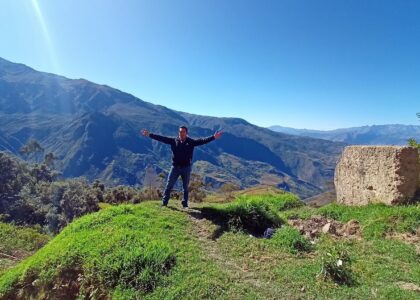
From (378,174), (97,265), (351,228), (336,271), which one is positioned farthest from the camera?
(378,174)

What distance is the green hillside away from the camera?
25.0 ft

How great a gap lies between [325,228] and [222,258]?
396 centimetres

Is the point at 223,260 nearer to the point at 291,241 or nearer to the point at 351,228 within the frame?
the point at 291,241

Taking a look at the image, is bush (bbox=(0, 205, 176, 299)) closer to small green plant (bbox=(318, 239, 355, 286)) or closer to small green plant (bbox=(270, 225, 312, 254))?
small green plant (bbox=(270, 225, 312, 254))

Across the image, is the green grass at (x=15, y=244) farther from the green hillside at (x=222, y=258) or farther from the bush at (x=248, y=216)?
the bush at (x=248, y=216)

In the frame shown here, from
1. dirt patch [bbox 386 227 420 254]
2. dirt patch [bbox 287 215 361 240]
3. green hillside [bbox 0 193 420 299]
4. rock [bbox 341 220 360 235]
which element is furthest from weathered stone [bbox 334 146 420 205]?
dirt patch [bbox 386 227 420 254]

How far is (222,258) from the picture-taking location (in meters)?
9.02

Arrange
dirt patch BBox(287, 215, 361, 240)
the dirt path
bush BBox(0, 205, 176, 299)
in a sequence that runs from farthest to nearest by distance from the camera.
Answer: dirt patch BBox(287, 215, 361, 240) < bush BBox(0, 205, 176, 299) < the dirt path

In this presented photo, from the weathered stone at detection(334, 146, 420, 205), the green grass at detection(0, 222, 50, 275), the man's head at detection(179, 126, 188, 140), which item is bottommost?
the green grass at detection(0, 222, 50, 275)

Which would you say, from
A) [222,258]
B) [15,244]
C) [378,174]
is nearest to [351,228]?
[378,174]

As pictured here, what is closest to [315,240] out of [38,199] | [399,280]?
[399,280]

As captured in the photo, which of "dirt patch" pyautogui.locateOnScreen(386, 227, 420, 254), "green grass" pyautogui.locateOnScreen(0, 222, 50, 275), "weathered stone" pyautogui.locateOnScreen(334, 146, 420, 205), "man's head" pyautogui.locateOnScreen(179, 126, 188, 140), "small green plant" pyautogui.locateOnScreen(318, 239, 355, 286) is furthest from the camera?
"green grass" pyautogui.locateOnScreen(0, 222, 50, 275)

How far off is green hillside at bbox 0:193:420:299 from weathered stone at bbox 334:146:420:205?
2.82 ft

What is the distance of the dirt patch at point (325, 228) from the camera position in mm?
11229
